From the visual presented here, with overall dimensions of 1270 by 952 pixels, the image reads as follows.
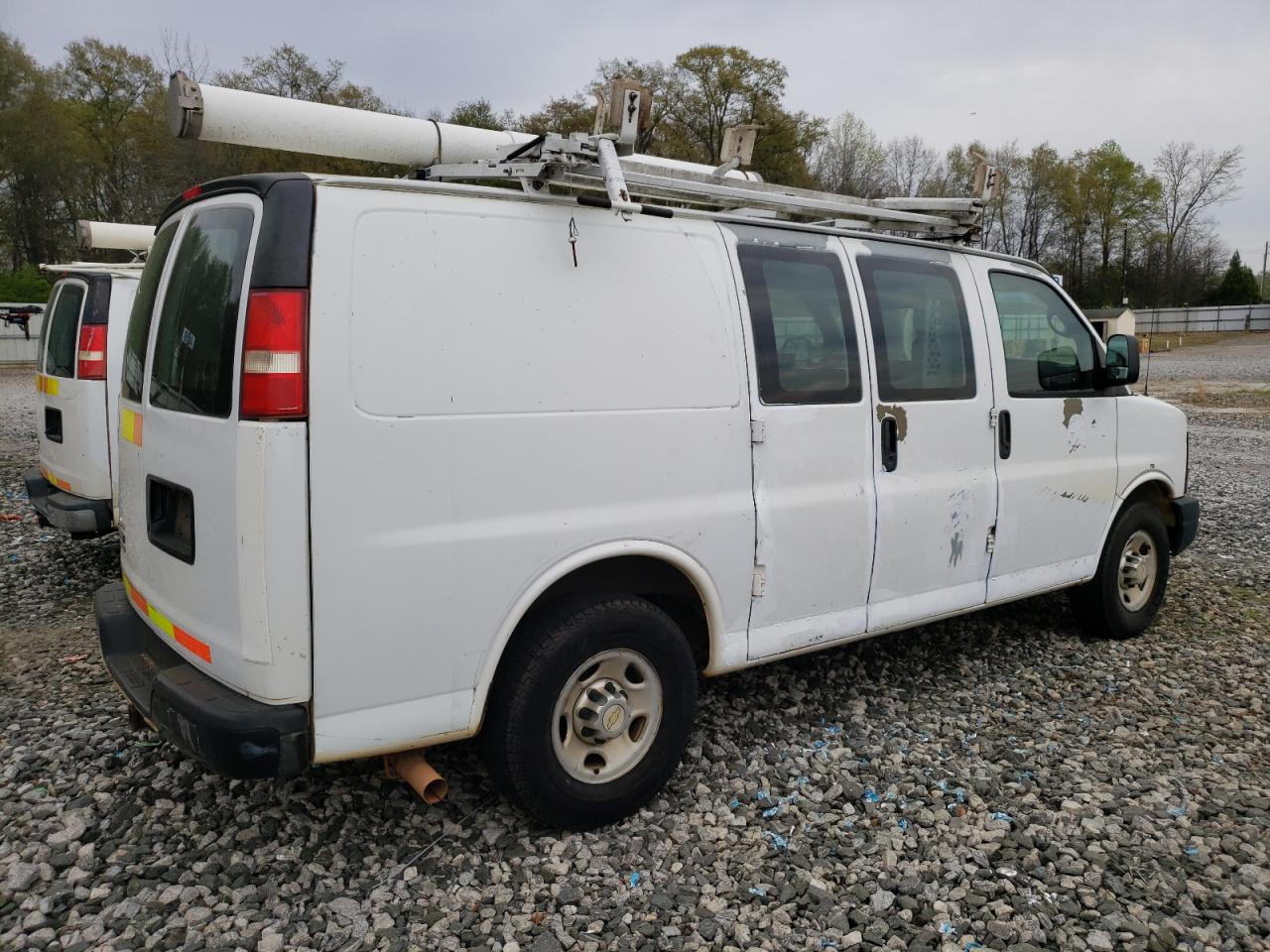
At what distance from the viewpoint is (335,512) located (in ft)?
8.47

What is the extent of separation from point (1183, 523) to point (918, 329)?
274cm

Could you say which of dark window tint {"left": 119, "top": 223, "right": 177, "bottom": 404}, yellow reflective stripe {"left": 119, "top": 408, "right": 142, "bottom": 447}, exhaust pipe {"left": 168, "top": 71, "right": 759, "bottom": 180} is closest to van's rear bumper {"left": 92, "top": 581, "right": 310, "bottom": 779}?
yellow reflective stripe {"left": 119, "top": 408, "right": 142, "bottom": 447}

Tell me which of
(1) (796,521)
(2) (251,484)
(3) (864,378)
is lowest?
(1) (796,521)

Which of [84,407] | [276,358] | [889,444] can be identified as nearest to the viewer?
[276,358]

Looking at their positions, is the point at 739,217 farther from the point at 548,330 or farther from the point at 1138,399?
the point at 1138,399

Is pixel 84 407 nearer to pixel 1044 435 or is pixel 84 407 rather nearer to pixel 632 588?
pixel 632 588

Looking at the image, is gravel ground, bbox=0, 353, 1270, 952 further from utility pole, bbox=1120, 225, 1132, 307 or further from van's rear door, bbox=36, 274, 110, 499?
utility pole, bbox=1120, 225, 1132, 307

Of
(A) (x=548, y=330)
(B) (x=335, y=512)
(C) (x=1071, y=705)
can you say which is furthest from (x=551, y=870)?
(C) (x=1071, y=705)

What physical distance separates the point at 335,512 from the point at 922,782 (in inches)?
101

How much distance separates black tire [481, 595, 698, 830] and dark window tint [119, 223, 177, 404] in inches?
67.5

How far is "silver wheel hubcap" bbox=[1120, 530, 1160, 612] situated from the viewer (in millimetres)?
5371

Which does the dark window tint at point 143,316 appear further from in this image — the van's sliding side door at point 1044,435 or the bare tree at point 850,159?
the bare tree at point 850,159

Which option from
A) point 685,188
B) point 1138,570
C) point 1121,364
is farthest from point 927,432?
point 1138,570

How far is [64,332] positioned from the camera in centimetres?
634
